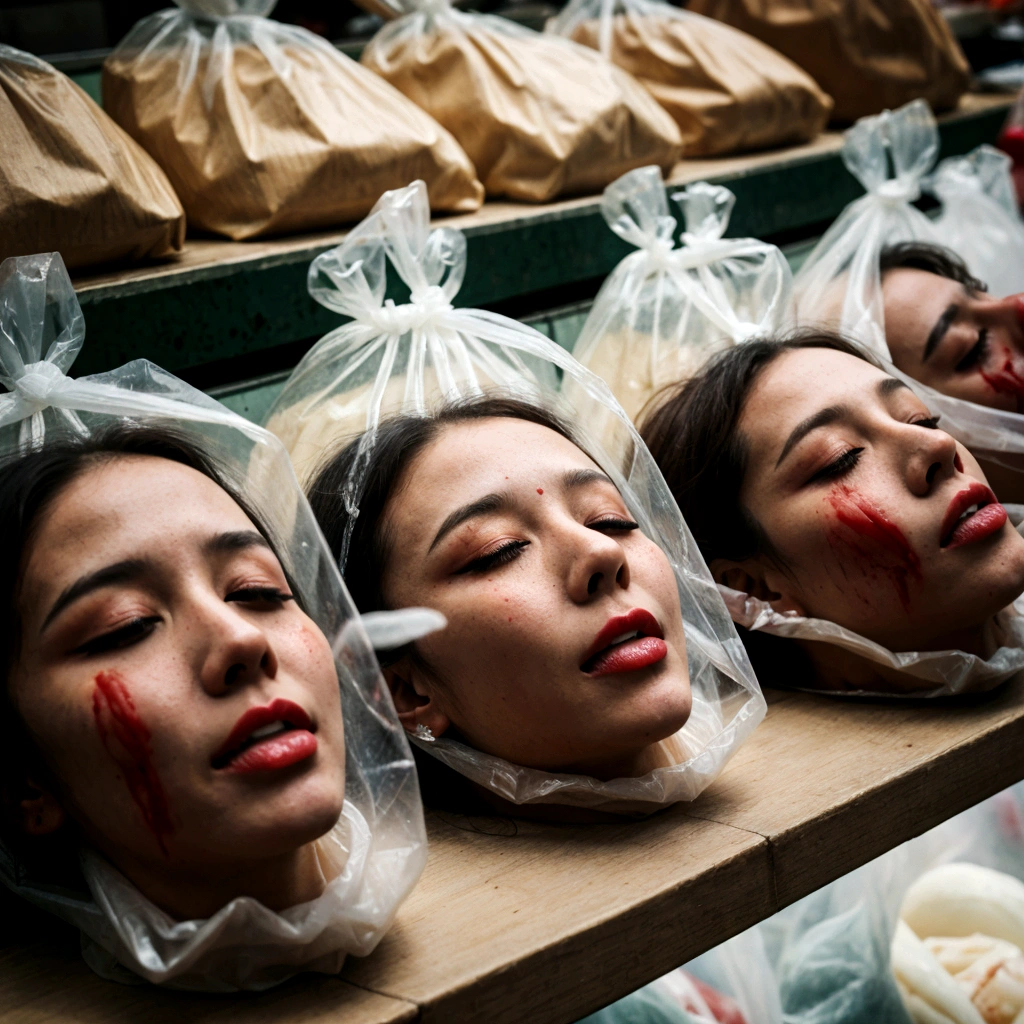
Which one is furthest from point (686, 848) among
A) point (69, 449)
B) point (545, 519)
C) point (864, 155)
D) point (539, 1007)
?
point (864, 155)

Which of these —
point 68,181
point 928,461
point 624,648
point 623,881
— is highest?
point 68,181

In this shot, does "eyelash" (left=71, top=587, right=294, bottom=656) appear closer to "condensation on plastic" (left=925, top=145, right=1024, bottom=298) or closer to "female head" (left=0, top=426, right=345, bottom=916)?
"female head" (left=0, top=426, right=345, bottom=916)

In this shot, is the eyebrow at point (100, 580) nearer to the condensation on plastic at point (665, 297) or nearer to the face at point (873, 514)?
the face at point (873, 514)

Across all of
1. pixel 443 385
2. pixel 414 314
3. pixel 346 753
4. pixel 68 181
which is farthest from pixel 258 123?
pixel 346 753

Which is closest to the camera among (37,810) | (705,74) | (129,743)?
(129,743)

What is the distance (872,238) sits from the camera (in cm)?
246

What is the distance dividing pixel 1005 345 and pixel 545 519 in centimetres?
114

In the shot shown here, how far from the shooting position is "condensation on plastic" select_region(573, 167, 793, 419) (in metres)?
2.19

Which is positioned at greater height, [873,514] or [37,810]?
[873,514]

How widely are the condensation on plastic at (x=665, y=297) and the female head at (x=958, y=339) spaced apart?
221 mm

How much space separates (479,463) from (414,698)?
31cm

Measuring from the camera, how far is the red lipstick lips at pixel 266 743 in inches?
48.6

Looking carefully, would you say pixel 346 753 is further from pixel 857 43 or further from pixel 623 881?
pixel 857 43

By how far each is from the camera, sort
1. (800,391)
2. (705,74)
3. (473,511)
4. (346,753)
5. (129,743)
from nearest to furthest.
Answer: (129,743), (346,753), (473,511), (800,391), (705,74)
